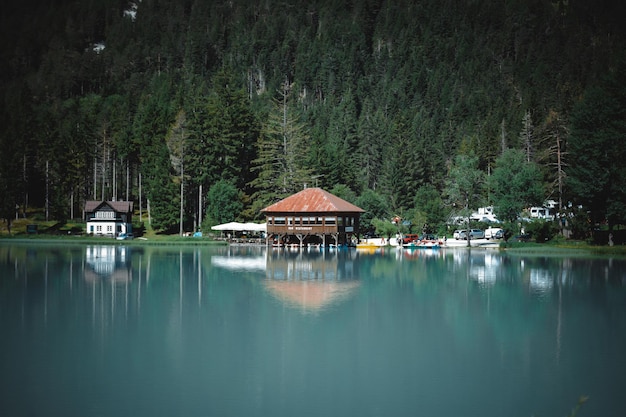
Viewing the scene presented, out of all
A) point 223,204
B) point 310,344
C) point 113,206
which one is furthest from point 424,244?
point 310,344

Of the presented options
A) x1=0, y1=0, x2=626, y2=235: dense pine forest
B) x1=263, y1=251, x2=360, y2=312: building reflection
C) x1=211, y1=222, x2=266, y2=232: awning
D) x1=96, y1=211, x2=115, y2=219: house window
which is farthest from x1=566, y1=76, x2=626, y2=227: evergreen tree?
x1=96, y1=211, x2=115, y2=219: house window

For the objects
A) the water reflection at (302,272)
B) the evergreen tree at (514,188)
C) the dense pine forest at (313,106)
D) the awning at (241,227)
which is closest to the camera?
the water reflection at (302,272)

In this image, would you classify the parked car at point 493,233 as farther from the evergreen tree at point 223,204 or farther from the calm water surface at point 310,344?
the calm water surface at point 310,344

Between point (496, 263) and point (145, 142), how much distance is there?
49825 millimetres

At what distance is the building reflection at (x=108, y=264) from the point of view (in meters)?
39.6

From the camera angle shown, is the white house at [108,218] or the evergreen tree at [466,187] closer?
the evergreen tree at [466,187]

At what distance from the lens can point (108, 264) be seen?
48.0 metres

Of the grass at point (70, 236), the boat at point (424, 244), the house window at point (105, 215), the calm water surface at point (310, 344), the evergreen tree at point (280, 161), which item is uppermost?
the evergreen tree at point (280, 161)

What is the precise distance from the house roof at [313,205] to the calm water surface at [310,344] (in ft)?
80.6

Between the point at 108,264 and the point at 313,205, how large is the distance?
2357cm

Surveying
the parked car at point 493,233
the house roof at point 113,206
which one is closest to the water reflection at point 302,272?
the parked car at point 493,233

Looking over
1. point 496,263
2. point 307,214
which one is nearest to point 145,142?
point 307,214

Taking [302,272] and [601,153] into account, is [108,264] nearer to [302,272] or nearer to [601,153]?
[302,272]

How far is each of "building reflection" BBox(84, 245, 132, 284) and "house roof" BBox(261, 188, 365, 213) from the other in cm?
1442
